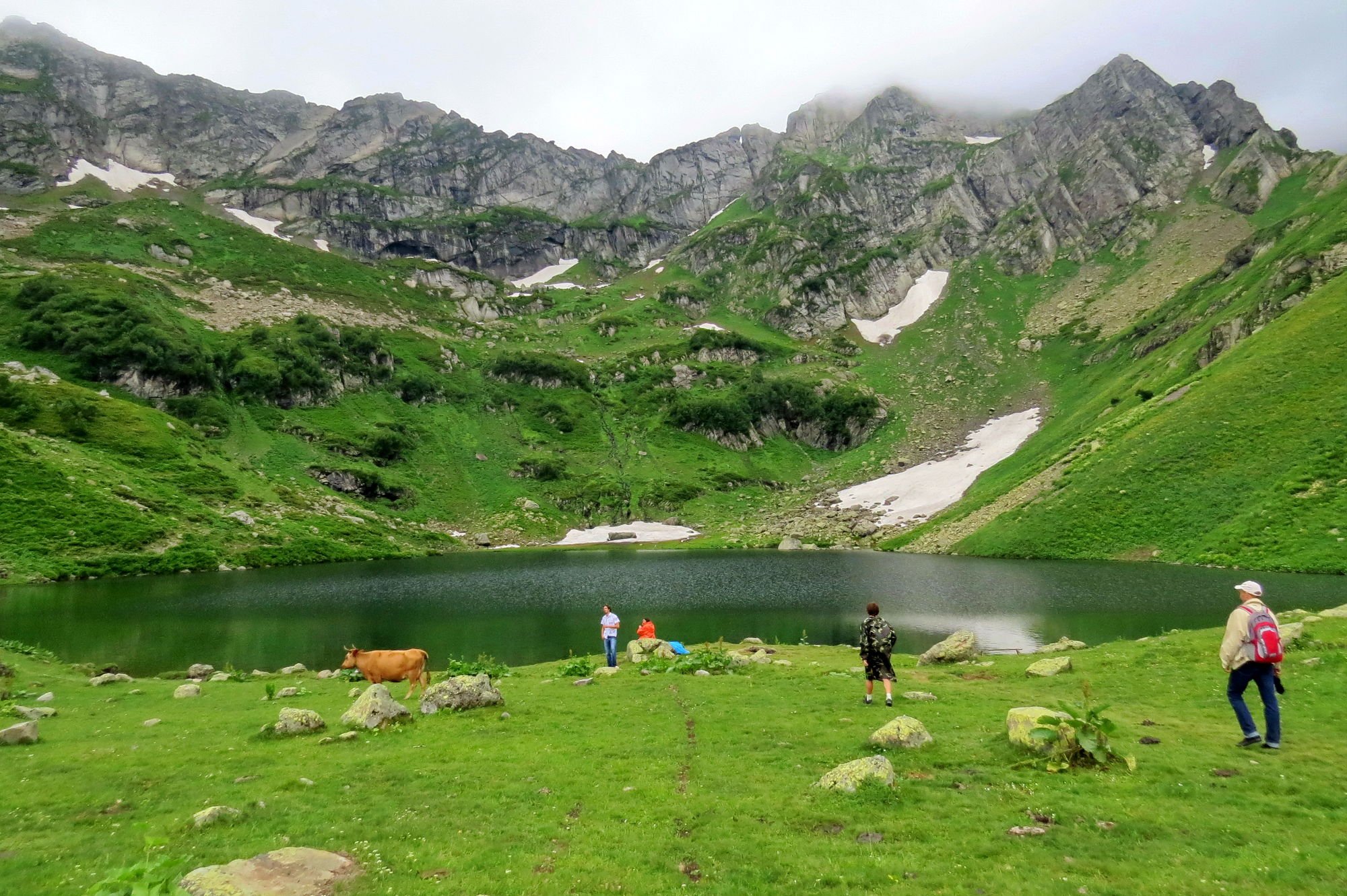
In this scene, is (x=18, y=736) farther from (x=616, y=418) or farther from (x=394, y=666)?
(x=616, y=418)

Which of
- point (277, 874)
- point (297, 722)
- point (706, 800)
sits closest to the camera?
point (277, 874)

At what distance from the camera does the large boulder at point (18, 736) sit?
15562 mm

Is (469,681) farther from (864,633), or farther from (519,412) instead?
(519,412)

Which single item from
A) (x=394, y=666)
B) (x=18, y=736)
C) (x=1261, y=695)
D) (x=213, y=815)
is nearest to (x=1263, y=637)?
(x=1261, y=695)

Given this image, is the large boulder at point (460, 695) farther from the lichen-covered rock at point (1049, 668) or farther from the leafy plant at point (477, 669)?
the lichen-covered rock at point (1049, 668)

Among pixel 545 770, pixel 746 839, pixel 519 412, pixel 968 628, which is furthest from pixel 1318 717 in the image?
pixel 519 412

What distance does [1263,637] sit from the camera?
13.3 metres

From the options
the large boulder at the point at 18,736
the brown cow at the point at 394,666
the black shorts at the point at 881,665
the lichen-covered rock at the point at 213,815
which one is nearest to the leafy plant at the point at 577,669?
the brown cow at the point at 394,666

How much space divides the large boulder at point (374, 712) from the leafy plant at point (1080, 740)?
16854mm

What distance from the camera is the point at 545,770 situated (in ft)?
47.4

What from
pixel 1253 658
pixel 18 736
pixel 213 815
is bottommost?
pixel 18 736

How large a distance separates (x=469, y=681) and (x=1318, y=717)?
23271 mm

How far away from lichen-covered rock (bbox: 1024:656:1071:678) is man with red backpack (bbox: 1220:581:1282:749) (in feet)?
33.0

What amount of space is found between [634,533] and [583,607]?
73.7 m
